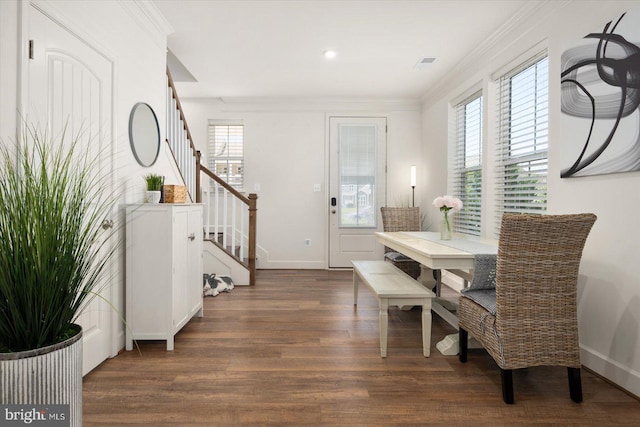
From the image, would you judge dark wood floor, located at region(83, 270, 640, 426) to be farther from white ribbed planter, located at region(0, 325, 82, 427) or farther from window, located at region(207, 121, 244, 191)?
window, located at region(207, 121, 244, 191)

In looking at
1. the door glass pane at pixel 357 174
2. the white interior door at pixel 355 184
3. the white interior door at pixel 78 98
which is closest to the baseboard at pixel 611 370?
the white interior door at pixel 78 98

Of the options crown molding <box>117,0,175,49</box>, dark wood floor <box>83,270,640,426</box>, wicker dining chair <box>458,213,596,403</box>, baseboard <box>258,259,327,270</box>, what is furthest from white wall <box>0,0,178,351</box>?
baseboard <box>258,259,327,270</box>

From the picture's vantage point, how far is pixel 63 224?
3.90 ft

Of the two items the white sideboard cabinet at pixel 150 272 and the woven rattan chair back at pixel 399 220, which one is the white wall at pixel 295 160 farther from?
the white sideboard cabinet at pixel 150 272

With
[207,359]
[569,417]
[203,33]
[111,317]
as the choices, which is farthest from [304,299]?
[203,33]

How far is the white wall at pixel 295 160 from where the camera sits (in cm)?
561

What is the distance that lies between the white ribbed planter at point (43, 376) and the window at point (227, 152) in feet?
15.0

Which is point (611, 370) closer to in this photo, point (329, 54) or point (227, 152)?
point (329, 54)

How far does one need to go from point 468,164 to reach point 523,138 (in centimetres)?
109

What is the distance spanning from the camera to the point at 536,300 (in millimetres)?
1850

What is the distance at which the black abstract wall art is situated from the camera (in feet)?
6.48

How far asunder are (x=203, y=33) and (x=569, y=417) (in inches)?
151

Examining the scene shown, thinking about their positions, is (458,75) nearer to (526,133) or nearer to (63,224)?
(526,133)

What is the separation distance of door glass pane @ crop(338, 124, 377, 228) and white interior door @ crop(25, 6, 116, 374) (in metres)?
3.68
